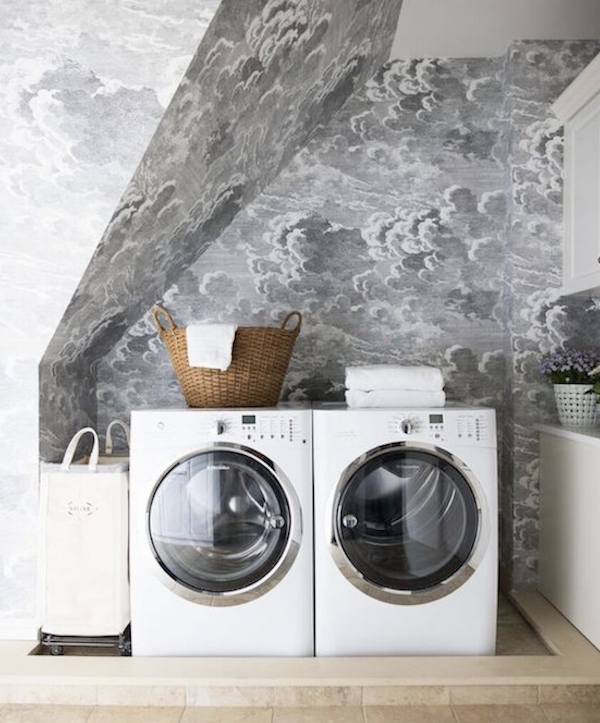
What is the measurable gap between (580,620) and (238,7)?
2.40m

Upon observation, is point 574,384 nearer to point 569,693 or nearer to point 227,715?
point 569,693

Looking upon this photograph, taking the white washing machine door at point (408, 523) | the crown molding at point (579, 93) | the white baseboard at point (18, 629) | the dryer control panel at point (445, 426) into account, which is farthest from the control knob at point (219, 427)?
the crown molding at point (579, 93)

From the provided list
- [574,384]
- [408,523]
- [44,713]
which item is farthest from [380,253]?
[44,713]

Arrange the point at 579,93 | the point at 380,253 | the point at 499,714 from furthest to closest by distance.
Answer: the point at 380,253, the point at 579,93, the point at 499,714

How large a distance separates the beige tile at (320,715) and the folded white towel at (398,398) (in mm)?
1017

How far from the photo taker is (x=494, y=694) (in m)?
2.30

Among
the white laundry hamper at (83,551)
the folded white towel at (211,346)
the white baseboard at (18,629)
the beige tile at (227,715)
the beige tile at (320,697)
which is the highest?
the folded white towel at (211,346)

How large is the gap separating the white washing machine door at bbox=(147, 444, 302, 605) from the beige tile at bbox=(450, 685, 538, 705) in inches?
26.8

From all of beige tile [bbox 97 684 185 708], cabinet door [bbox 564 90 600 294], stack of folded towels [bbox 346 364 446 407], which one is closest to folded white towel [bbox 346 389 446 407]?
stack of folded towels [bbox 346 364 446 407]

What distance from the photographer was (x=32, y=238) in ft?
7.96

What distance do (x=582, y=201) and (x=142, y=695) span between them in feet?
8.29

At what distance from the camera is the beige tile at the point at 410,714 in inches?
87.1

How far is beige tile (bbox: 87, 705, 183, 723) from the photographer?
2215mm

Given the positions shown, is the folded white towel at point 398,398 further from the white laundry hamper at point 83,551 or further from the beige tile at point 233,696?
the beige tile at point 233,696
